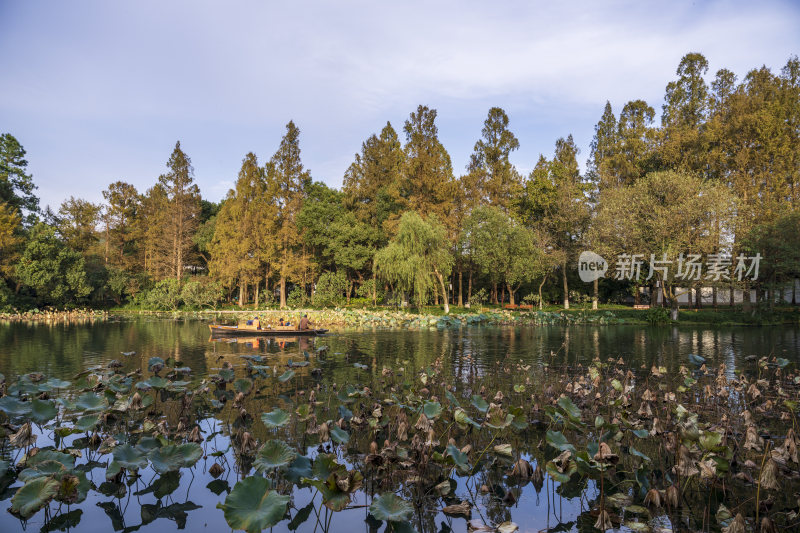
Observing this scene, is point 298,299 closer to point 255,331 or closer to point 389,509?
point 255,331

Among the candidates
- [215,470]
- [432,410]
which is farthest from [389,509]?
[215,470]

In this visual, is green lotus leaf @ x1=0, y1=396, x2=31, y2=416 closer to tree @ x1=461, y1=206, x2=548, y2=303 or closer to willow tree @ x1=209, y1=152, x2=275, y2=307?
tree @ x1=461, y1=206, x2=548, y2=303

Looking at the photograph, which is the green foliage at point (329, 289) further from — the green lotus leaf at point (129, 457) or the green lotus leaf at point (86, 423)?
the green lotus leaf at point (129, 457)

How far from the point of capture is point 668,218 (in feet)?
94.5

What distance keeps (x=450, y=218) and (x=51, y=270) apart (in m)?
34.5

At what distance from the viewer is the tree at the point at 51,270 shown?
38.3m

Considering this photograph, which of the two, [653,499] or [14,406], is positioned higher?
[14,406]

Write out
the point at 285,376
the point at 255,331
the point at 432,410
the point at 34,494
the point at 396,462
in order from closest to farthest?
the point at 34,494
the point at 396,462
the point at 432,410
the point at 285,376
the point at 255,331

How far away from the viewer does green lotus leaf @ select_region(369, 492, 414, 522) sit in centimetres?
373

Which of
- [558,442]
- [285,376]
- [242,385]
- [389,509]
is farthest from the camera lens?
[285,376]

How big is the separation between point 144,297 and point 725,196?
49.3 meters

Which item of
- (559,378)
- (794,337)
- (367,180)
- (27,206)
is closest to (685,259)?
(794,337)

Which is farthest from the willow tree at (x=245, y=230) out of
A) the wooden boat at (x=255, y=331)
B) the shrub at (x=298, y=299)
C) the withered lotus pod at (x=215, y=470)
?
the withered lotus pod at (x=215, y=470)

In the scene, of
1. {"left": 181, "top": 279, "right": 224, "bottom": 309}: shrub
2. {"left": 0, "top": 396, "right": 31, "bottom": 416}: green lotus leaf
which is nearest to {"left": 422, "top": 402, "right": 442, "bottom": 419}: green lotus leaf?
{"left": 0, "top": 396, "right": 31, "bottom": 416}: green lotus leaf
